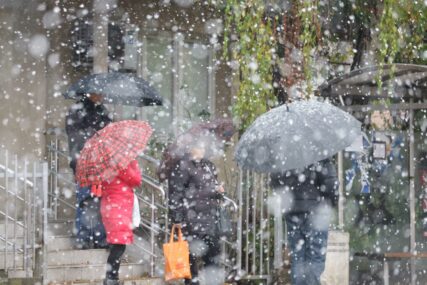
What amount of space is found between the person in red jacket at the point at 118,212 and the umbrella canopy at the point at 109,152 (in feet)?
0.78

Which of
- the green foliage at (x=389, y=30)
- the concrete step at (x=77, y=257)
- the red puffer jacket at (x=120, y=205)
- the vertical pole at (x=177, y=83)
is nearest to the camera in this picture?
the red puffer jacket at (x=120, y=205)

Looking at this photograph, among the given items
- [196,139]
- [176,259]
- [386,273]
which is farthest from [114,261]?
[386,273]

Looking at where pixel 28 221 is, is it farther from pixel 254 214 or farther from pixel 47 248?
pixel 254 214

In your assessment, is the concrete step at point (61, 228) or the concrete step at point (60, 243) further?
the concrete step at point (61, 228)

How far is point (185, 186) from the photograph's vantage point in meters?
9.00

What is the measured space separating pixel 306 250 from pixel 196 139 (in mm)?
1594

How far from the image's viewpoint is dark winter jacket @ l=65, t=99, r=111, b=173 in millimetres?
9492

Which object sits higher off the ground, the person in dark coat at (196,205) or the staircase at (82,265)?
the person in dark coat at (196,205)

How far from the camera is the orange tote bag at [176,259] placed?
862 cm

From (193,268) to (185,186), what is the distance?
0.85 meters

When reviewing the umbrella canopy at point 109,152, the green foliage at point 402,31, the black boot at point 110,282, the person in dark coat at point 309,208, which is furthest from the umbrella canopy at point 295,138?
the green foliage at point 402,31

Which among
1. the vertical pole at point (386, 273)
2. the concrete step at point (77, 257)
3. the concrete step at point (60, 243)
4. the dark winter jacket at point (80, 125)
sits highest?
the dark winter jacket at point (80, 125)

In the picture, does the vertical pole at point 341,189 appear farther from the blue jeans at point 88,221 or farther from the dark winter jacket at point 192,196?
the blue jeans at point 88,221

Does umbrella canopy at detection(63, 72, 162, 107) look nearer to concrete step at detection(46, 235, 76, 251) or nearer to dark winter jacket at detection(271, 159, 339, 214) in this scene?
concrete step at detection(46, 235, 76, 251)
